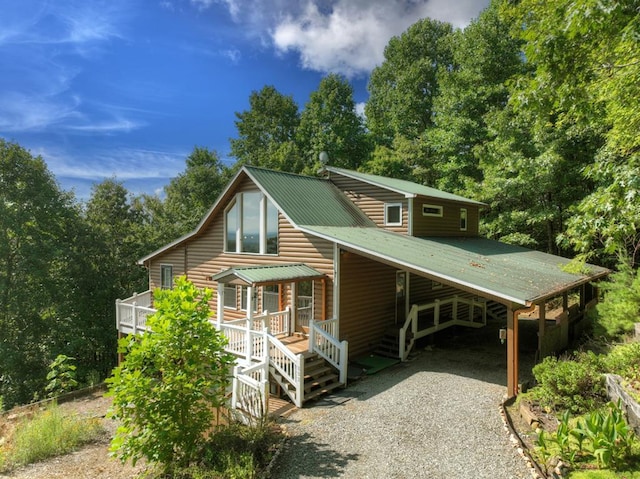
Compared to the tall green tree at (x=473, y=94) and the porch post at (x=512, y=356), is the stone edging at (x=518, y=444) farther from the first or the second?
the tall green tree at (x=473, y=94)

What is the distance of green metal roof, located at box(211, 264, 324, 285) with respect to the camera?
1041 centimetres

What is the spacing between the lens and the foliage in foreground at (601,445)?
16.4 feet

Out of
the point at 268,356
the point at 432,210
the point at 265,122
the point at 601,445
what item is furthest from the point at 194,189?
the point at 601,445

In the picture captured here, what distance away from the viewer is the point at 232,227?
14.5 m

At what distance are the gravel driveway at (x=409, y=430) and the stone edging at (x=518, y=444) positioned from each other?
0.08m

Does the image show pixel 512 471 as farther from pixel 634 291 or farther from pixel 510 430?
pixel 634 291

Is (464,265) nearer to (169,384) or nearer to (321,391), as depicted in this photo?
(321,391)

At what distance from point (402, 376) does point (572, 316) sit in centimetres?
754

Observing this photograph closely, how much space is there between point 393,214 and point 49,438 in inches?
495

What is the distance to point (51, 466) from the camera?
24.0 feet

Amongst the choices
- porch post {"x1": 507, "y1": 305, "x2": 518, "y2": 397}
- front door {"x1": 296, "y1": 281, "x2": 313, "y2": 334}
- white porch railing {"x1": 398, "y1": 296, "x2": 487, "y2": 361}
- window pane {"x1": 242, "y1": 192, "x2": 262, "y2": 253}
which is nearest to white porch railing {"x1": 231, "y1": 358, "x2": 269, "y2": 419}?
front door {"x1": 296, "y1": 281, "x2": 313, "y2": 334}

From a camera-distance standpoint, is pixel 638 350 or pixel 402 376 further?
pixel 402 376

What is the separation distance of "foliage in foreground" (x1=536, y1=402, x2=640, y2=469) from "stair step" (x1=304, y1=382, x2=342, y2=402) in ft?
15.7

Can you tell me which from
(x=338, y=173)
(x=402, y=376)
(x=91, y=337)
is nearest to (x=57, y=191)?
(x=91, y=337)
